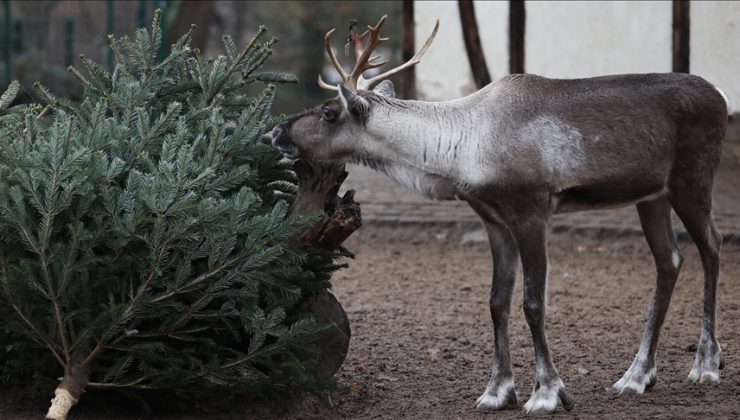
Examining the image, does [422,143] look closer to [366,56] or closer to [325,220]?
[366,56]

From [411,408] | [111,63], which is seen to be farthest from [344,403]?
[111,63]

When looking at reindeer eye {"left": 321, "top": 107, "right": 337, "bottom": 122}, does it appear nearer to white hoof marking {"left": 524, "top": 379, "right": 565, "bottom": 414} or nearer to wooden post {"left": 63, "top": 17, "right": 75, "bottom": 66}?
white hoof marking {"left": 524, "top": 379, "right": 565, "bottom": 414}

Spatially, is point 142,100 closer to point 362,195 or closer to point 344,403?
point 344,403

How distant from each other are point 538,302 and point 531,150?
29.2 inches

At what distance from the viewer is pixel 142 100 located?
17.9ft

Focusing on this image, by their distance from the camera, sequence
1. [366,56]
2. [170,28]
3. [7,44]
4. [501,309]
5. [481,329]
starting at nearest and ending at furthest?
[366,56] < [501,309] < [481,329] < [7,44] < [170,28]

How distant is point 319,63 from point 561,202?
18112 millimetres

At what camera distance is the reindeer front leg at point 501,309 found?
18.6 ft

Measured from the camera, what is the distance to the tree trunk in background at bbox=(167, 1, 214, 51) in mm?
16859

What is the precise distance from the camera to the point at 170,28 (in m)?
16.7

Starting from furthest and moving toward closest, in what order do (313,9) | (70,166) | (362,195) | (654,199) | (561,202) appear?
(313,9) → (362,195) → (654,199) → (561,202) → (70,166)

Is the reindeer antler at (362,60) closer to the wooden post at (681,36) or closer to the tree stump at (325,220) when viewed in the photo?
the tree stump at (325,220)

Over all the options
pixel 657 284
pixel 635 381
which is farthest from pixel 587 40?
pixel 635 381

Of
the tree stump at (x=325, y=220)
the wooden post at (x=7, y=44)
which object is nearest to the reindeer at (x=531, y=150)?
the tree stump at (x=325, y=220)
